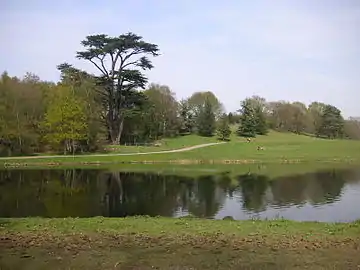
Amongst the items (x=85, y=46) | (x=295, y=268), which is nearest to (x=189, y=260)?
(x=295, y=268)

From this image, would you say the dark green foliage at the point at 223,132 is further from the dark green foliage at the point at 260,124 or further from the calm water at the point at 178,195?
the calm water at the point at 178,195

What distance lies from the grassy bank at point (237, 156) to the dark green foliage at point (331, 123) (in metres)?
27.5

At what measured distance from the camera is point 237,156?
2051 inches

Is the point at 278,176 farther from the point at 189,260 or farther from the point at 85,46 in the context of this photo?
the point at 85,46

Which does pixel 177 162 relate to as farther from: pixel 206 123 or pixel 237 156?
pixel 206 123

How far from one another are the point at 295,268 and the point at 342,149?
186 ft

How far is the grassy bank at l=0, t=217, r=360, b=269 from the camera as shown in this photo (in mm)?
8227

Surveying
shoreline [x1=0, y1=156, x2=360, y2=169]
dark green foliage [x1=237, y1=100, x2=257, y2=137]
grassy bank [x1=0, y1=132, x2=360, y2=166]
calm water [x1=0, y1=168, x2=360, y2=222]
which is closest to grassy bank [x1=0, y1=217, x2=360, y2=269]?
calm water [x1=0, y1=168, x2=360, y2=222]

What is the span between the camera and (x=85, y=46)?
57312mm

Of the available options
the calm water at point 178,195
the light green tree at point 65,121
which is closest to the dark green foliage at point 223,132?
the light green tree at point 65,121

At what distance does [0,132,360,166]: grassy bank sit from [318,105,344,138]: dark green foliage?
27483 millimetres

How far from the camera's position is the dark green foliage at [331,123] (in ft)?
303

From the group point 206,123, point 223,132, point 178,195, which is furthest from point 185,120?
point 178,195

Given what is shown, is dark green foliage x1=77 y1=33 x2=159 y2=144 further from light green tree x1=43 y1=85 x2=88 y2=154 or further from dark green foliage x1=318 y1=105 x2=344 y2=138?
dark green foliage x1=318 y1=105 x2=344 y2=138
